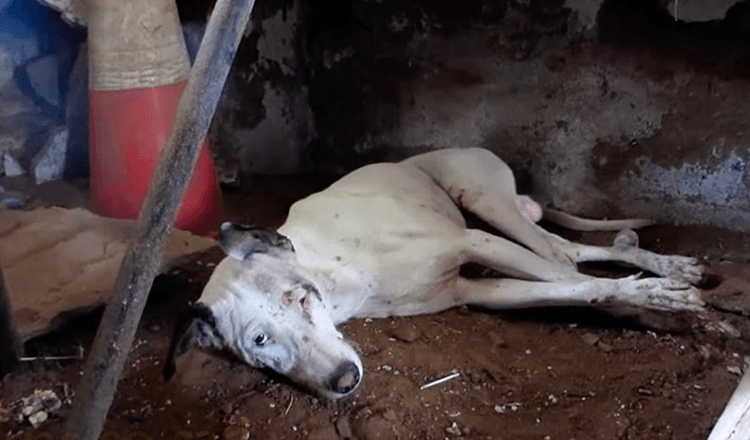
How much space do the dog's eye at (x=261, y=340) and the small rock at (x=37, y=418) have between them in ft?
2.40

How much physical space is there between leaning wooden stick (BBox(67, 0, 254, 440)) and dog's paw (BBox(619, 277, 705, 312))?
1945 millimetres

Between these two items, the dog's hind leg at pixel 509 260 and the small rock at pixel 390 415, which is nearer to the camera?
the small rock at pixel 390 415

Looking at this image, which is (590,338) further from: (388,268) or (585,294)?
(388,268)

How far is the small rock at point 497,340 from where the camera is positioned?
9.91 feet

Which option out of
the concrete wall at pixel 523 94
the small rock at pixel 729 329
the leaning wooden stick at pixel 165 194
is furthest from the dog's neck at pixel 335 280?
the concrete wall at pixel 523 94

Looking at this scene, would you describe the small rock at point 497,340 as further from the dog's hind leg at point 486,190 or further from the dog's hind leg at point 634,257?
the dog's hind leg at point 634,257

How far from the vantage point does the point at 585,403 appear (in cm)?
257

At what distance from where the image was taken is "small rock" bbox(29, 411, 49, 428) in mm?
2539

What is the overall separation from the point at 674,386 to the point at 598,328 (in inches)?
20.3

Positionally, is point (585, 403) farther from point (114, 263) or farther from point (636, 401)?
point (114, 263)

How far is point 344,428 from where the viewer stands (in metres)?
2.49

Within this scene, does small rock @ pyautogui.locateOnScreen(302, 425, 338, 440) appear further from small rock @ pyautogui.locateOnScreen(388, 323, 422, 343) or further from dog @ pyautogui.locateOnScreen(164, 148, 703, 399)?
small rock @ pyautogui.locateOnScreen(388, 323, 422, 343)

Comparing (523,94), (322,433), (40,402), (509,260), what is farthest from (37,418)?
(523,94)

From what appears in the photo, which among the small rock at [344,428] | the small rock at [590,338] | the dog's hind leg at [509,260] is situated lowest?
the small rock at [344,428]
